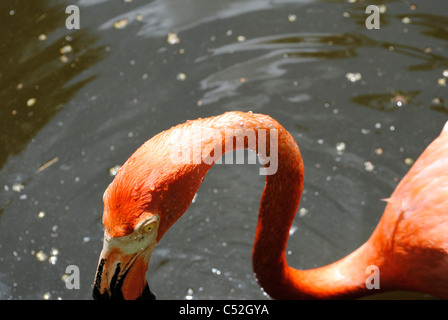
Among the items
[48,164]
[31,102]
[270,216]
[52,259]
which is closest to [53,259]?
[52,259]

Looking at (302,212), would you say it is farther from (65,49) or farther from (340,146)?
(65,49)

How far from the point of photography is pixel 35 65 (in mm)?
5152

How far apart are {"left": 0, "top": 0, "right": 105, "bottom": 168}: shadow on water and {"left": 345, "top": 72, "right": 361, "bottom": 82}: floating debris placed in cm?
240

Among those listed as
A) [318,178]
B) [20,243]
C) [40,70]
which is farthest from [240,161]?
[40,70]

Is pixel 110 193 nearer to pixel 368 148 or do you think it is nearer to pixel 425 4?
pixel 368 148

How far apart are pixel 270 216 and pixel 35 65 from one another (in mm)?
3191

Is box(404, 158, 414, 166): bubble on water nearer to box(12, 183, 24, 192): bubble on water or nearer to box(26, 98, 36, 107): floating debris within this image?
box(12, 183, 24, 192): bubble on water

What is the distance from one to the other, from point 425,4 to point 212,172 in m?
2.88

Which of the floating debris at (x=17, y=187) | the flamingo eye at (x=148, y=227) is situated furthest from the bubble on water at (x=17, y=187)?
the flamingo eye at (x=148, y=227)

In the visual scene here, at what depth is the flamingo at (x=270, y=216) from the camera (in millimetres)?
2268

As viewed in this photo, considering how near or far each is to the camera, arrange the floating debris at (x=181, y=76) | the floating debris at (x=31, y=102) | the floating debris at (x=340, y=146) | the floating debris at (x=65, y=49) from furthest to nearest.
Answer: the floating debris at (x=65, y=49) → the floating debris at (x=181, y=76) → the floating debris at (x=31, y=102) → the floating debris at (x=340, y=146)

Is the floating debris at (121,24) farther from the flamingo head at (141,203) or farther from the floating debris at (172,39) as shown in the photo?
the flamingo head at (141,203)

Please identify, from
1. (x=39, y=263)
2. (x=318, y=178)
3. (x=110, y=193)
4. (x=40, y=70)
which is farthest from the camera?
(x=40, y=70)

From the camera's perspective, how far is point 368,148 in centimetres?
448
